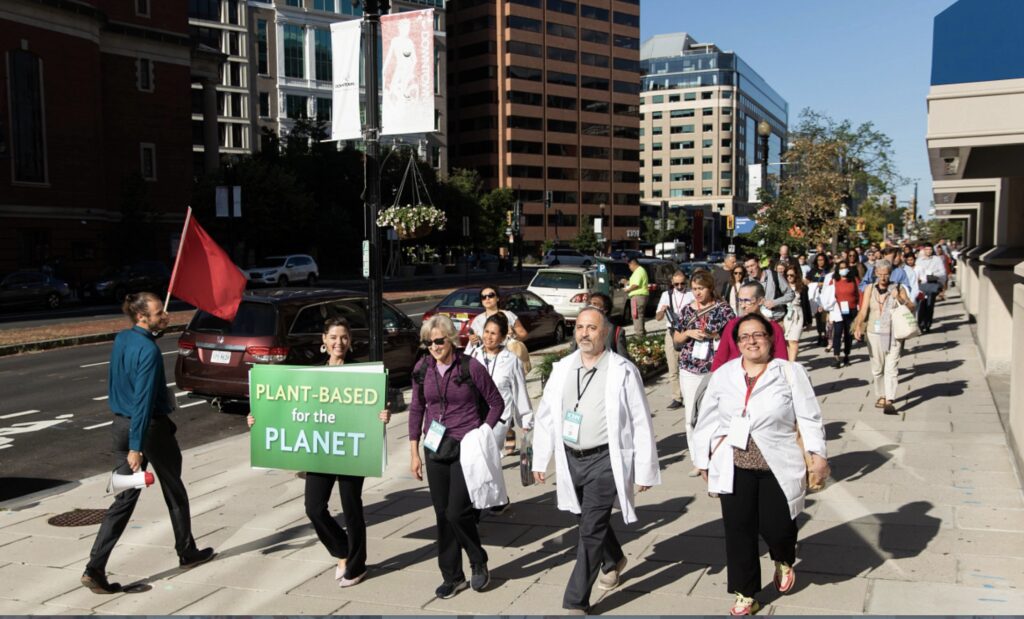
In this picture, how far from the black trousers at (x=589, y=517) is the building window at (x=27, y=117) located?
44062 millimetres

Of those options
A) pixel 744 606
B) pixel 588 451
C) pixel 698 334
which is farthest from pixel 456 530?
pixel 698 334

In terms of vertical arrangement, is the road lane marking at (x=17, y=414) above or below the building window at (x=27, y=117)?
below

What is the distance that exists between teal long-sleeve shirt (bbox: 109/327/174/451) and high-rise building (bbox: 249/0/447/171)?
86.3m

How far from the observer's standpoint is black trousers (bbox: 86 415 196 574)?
5.77 metres

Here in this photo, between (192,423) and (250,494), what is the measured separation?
4.39 m

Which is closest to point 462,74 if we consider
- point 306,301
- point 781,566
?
point 306,301

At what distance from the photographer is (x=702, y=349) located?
8852mm

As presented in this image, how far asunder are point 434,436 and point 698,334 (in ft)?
12.7

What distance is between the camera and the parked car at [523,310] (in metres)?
17.8

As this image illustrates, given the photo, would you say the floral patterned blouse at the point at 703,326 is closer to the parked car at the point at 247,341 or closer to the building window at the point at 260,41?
the parked car at the point at 247,341

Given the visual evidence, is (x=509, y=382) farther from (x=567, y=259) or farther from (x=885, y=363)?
(x=567, y=259)

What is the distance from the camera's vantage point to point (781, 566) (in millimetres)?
5383

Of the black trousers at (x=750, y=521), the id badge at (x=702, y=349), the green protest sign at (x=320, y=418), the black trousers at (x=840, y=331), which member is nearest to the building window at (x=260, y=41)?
the black trousers at (x=840, y=331)

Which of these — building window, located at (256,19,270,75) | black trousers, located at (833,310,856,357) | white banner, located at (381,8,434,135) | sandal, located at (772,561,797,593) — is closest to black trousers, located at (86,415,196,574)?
sandal, located at (772,561,797,593)
